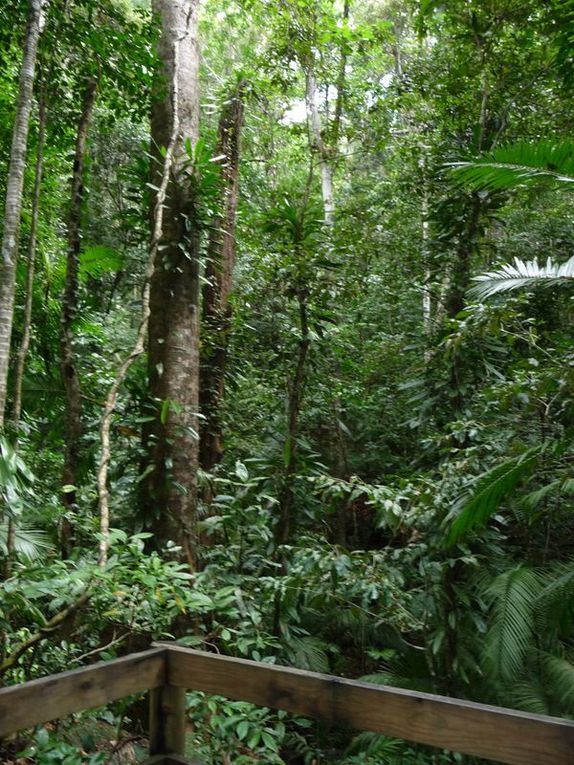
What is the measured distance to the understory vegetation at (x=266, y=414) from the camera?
3475mm

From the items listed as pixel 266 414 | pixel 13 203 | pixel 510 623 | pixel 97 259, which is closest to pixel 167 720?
pixel 510 623

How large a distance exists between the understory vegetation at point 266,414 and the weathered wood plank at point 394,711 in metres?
0.75

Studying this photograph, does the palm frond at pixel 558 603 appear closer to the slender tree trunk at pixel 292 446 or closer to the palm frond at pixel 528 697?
the palm frond at pixel 528 697

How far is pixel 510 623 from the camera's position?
4148mm

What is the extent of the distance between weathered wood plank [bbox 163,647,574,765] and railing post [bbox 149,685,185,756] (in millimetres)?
87

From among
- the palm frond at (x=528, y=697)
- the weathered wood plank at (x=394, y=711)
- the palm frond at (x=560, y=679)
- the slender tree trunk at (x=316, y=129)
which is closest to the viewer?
the weathered wood plank at (x=394, y=711)

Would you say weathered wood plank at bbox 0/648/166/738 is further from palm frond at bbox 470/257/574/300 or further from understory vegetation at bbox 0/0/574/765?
palm frond at bbox 470/257/574/300

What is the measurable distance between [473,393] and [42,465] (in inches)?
164

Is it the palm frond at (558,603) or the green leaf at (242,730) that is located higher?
the palm frond at (558,603)

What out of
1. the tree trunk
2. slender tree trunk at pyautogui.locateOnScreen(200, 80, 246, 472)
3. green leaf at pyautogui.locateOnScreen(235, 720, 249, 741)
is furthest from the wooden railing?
slender tree trunk at pyautogui.locateOnScreen(200, 80, 246, 472)

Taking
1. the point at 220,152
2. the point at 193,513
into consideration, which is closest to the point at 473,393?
the point at 193,513

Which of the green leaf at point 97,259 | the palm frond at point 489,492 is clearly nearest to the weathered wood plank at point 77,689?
the palm frond at point 489,492

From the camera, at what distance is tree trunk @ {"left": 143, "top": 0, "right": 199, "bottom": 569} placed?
14.6ft

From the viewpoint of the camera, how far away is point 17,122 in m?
3.60
